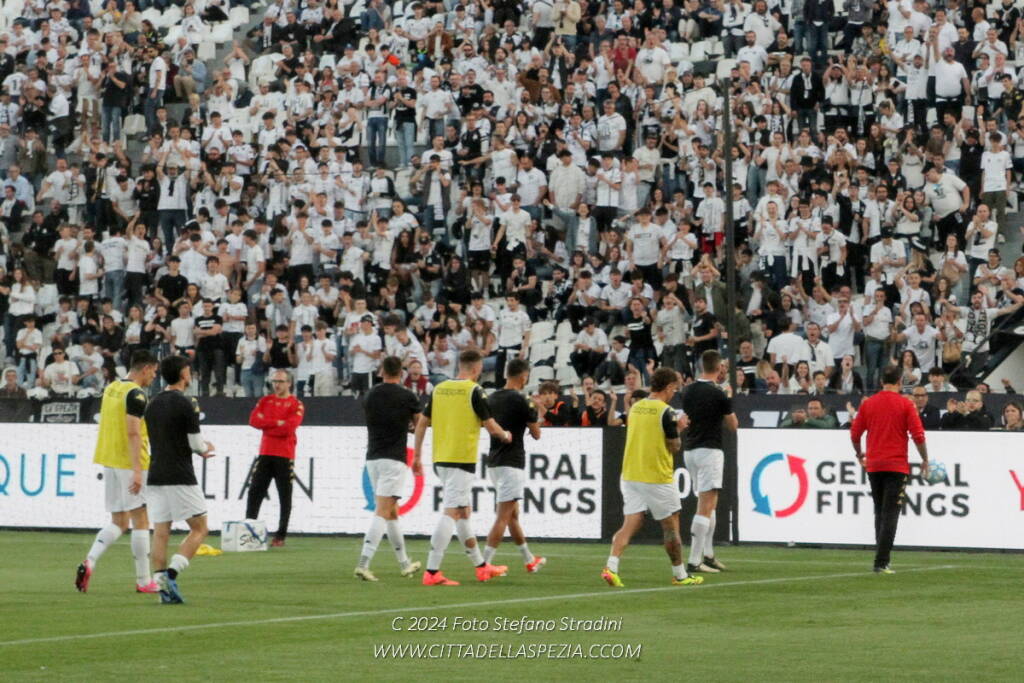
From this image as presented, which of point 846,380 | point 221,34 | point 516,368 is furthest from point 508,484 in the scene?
point 221,34

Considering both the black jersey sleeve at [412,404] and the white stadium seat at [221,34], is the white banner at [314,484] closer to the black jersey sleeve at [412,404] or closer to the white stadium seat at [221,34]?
the black jersey sleeve at [412,404]

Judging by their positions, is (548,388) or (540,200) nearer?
(548,388)

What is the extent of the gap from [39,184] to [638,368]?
14311 millimetres

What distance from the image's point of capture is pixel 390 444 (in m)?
17.4

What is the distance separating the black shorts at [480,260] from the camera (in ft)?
97.3

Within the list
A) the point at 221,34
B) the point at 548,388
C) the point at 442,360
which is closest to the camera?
the point at 548,388

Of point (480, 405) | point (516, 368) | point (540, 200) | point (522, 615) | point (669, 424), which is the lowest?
point (522, 615)

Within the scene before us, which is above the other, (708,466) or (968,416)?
(968,416)

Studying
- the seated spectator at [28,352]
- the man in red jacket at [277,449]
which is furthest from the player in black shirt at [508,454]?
the seated spectator at [28,352]

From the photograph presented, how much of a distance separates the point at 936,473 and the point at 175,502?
9.58m

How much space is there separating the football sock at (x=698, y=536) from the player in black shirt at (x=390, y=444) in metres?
2.60

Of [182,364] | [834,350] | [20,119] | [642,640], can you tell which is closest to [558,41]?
[834,350]

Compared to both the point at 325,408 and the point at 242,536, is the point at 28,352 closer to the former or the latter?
the point at 325,408

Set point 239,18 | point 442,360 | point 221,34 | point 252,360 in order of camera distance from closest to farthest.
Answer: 1. point 442,360
2. point 252,360
3. point 221,34
4. point 239,18
